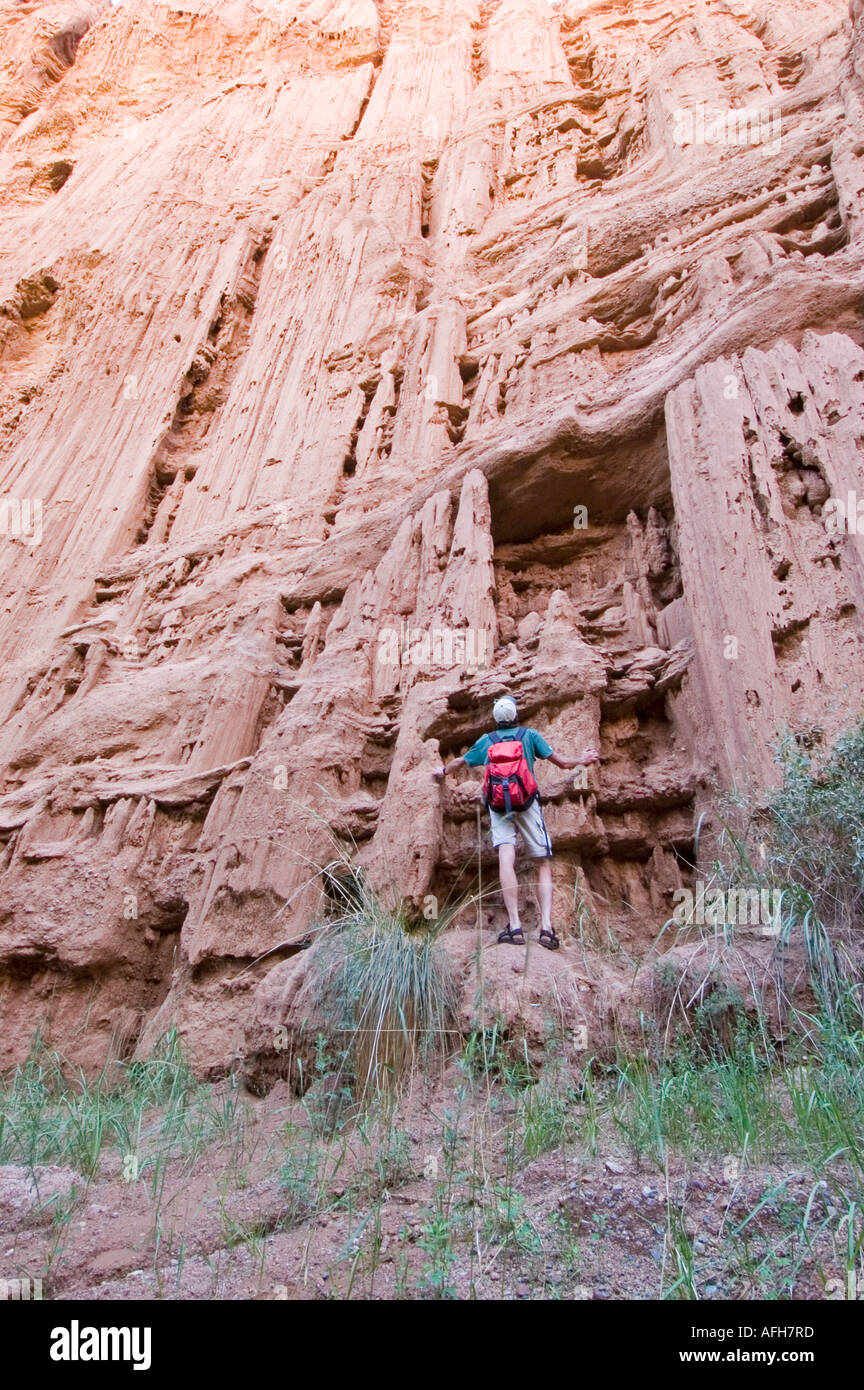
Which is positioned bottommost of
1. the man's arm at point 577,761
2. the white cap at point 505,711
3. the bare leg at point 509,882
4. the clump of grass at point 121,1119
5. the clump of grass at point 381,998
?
the clump of grass at point 121,1119

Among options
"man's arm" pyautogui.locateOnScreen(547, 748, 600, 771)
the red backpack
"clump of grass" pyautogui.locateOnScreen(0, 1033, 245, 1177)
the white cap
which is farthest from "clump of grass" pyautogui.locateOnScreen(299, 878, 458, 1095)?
the white cap

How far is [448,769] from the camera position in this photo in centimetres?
685

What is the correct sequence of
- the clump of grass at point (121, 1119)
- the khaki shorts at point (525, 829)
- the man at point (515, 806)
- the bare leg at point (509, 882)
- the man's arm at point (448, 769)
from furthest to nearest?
the man's arm at point (448, 769) < the khaki shorts at point (525, 829) < the man at point (515, 806) < the bare leg at point (509, 882) < the clump of grass at point (121, 1119)

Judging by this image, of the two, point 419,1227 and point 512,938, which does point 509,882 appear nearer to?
point 512,938

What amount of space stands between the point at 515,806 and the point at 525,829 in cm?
18

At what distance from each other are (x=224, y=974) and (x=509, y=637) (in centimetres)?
430

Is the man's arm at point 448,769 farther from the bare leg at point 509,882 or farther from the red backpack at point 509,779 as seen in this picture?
the bare leg at point 509,882

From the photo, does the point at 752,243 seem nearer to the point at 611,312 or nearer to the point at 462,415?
the point at 611,312

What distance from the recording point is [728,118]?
15.9m

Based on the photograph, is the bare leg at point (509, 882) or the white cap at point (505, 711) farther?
the white cap at point (505, 711)

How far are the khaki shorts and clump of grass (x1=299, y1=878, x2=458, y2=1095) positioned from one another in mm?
824

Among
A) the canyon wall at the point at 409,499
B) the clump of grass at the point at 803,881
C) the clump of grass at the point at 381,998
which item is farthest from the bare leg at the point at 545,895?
the clump of grass at the point at 803,881

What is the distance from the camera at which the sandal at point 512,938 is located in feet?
16.5
